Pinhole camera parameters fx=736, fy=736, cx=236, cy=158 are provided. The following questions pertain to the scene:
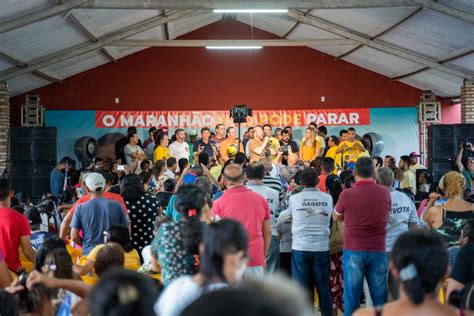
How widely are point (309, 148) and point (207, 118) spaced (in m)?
4.83

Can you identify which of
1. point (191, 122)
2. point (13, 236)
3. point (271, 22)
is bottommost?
point (13, 236)

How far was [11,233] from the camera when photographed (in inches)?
195

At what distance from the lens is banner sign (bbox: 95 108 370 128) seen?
17953 mm

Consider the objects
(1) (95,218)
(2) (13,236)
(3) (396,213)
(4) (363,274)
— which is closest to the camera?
(2) (13,236)

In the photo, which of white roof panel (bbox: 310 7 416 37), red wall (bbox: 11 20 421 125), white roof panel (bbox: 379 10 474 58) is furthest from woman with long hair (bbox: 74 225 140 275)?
red wall (bbox: 11 20 421 125)

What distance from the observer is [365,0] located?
37.7ft

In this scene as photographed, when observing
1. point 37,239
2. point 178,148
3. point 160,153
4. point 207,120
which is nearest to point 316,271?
point 37,239

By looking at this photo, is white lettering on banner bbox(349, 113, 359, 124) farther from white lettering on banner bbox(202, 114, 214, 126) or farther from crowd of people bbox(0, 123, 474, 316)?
crowd of people bbox(0, 123, 474, 316)

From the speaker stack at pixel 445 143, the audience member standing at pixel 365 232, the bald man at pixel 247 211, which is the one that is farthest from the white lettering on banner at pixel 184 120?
the bald man at pixel 247 211

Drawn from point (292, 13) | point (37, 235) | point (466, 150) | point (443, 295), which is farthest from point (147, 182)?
point (292, 13)

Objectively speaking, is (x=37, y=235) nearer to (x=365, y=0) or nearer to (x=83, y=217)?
(x=83, y=217)

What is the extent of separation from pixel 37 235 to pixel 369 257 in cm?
261

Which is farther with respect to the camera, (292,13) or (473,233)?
(292,13)

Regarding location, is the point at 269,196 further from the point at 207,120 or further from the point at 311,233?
the point at 207,120
